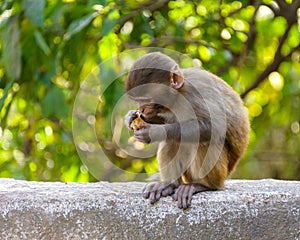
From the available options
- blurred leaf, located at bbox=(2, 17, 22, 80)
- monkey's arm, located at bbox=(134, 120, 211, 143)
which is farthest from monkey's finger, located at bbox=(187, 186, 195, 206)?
blurred leaf, located at bbox=(2, 17, 22, 80)

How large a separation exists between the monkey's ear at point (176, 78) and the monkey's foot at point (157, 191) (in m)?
0.48

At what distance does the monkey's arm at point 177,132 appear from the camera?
3414mm

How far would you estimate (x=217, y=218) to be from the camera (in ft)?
10.3

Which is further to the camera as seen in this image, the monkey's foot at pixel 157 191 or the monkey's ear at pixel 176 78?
the monkey's ear at pixel 176 78

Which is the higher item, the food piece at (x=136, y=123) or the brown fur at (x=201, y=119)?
the food piece at (x=136, y=123)

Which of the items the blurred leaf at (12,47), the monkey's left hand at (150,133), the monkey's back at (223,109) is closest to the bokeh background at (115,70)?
the blurred leaf at (12,47)

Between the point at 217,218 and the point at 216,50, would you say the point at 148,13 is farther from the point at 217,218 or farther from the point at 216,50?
the point at 217,218

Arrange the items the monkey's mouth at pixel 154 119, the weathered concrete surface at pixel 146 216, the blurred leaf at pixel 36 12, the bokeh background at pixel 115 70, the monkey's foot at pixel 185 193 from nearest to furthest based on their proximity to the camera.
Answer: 1. the weathered concrete surface at pixel 146 216
2. the monkey's foot at pixel 185 193
3. the monkey's mouth at pixel 154 119
4. the blurred leaf at pixel 36 12
5. the bokeh background at pixel 115 70

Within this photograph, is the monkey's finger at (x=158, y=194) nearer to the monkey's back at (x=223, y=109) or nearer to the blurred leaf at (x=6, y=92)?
the monkey's back at (x=223, y=109)

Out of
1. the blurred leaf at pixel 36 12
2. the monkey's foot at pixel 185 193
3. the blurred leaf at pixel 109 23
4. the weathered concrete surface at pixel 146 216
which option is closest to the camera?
the weathered concrete surface at pixel 146 216

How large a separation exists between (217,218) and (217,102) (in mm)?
737

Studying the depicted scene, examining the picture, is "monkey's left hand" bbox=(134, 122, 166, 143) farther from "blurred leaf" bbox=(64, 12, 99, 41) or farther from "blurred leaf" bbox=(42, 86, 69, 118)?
"blurred leaf" bbox=(42, 86, 69, 118)

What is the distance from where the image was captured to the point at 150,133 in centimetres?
341

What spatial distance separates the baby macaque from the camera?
11.5 feet
